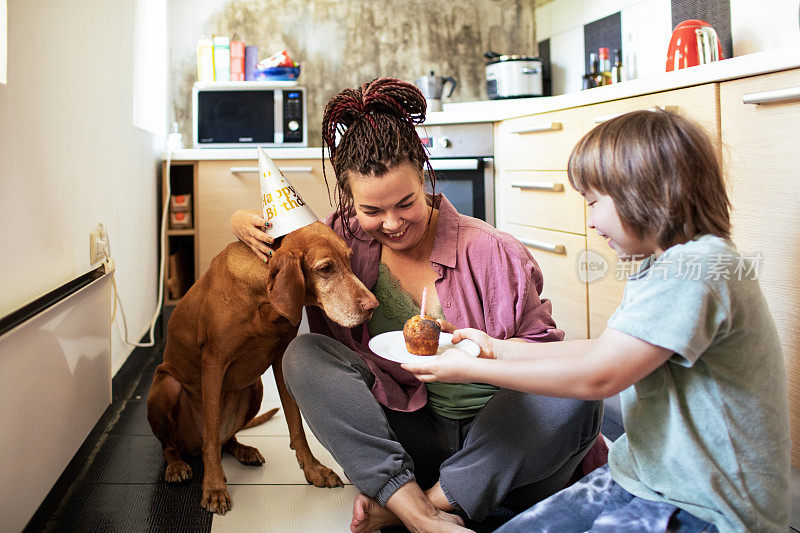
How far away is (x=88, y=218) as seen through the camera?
2.04m

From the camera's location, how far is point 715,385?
0.99m

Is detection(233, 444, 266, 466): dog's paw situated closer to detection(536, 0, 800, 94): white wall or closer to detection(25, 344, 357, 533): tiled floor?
detection(25, 344, 357, 533): tiled floor

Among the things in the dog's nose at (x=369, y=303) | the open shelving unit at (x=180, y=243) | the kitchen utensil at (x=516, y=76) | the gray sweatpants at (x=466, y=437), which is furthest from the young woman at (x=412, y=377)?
the kitchen utensil at (x=516, y=76)

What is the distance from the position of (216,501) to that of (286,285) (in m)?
0.55

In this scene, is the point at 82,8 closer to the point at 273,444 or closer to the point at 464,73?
the point at 273,444

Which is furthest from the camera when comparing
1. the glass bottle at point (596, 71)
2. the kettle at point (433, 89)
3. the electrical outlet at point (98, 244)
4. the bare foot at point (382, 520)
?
the kettle at point (433, 89)

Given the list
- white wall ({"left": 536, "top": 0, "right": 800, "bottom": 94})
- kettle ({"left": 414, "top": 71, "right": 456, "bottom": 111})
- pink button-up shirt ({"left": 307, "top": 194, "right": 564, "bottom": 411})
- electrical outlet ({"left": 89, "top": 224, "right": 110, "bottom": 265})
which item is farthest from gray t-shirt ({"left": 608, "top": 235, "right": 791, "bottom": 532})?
kettle ({"left": 414, "top": 71, "right": 456, "bottom": 111})

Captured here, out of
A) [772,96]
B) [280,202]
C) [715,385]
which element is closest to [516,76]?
[772,96]

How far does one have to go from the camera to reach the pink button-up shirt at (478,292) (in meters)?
1.50

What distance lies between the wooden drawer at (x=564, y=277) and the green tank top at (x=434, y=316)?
0.93 metres

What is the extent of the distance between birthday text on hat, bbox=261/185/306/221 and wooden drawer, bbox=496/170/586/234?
110 cm

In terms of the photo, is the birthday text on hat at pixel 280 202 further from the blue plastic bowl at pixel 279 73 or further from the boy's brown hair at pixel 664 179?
the blue plastic bowl at pixel 279 73

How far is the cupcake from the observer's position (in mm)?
1234

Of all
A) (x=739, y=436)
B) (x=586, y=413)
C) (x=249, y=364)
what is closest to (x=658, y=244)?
(x=739, y=436)
